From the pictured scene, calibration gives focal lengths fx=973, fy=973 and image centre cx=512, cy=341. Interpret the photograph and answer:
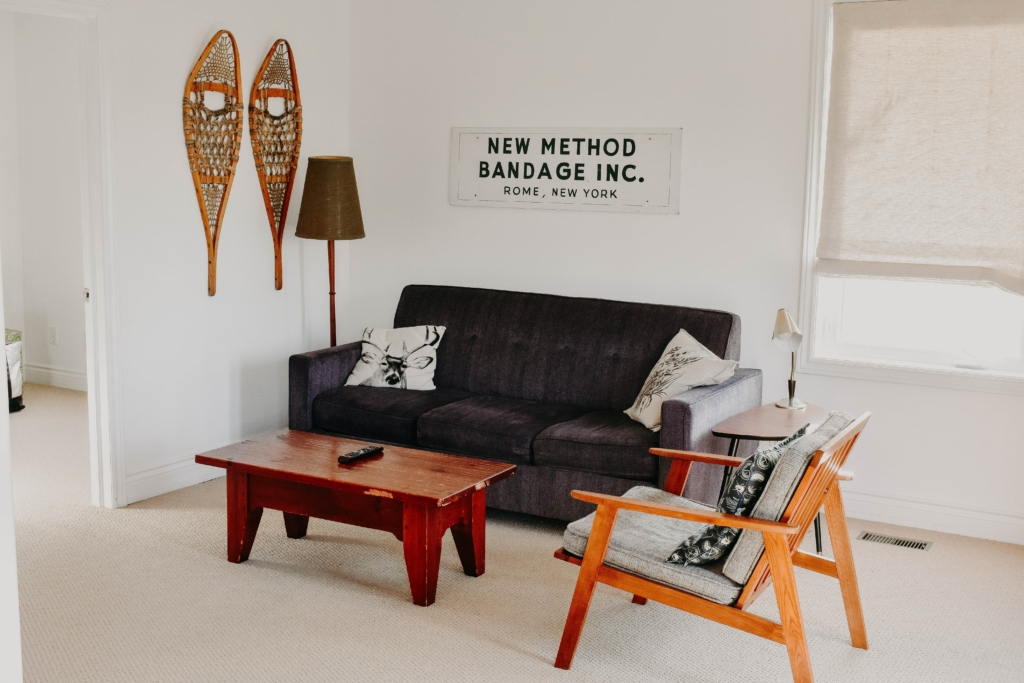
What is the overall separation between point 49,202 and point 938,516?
5.27m

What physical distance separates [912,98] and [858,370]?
1.12 meters

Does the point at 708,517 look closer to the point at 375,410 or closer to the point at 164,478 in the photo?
the point at 375,410

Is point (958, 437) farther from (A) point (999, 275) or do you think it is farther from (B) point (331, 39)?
(B) point (331, 39)

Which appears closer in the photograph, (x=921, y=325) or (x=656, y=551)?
(x=656, y=551)

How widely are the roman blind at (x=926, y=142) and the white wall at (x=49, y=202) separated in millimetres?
4313

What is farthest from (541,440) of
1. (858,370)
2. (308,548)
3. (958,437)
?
(958,437)

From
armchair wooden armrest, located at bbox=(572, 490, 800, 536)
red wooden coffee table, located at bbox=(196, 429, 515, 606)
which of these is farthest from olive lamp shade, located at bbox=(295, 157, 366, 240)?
armchair wooden armrest, located at bbox=(572, 490, 800, 536)

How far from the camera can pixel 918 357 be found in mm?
4070

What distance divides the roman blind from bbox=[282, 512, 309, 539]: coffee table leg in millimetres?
2396

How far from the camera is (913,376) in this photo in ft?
13.1

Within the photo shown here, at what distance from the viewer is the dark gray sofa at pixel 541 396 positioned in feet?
12.1

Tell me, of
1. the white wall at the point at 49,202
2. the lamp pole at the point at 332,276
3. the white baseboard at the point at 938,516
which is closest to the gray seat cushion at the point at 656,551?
the white baseboard at the point at 938,516

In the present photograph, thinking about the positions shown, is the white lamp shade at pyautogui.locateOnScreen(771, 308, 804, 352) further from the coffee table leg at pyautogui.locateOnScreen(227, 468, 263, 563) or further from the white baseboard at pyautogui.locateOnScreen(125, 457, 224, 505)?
the white baseboard at pyautogui.locateOnScreen(125, 457, 224, 505)

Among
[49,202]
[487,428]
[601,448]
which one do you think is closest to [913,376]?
[601,448]
